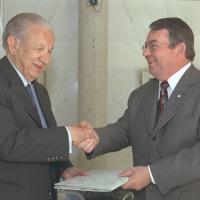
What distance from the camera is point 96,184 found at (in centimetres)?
215

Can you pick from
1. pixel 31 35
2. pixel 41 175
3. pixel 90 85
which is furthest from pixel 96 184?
pixel 90 85

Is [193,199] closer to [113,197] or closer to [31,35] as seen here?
[113,197]

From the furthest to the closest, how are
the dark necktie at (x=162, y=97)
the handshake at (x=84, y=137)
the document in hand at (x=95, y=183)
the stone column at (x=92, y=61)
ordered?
the stone column at (x=92, y=61), the dark necktie at (x=162, y=97), the handshake at (x=84, y=137), the document in hand at (x=95, y=183)

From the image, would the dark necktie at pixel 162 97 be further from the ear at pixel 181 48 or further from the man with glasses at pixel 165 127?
the ear at pixel 181 48

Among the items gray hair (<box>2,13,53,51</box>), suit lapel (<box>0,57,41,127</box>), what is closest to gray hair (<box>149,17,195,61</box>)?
gray hair (<box>2,13,53,51</box>)

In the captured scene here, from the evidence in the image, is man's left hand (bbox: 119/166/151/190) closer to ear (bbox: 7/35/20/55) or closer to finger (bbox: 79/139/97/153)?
finger (bbox: 79/139/97/153)

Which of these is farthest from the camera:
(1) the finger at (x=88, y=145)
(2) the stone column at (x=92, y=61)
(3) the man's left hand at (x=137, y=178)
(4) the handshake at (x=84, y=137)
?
(2) the stone column at (x=92, y=61)

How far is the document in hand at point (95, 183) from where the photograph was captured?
2.10 meters

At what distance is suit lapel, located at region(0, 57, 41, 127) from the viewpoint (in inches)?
91.0

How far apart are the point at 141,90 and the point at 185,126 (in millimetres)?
475

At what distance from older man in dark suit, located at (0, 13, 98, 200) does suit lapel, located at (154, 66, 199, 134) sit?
1.38ft

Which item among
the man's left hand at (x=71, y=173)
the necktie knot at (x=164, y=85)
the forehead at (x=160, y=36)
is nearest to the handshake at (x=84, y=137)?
the man's left hand at (x=71, y=173)

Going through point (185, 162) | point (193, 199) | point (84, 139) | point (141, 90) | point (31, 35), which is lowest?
point (193, 199)

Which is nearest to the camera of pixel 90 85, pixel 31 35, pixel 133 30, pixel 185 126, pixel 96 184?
pixel 96 184
